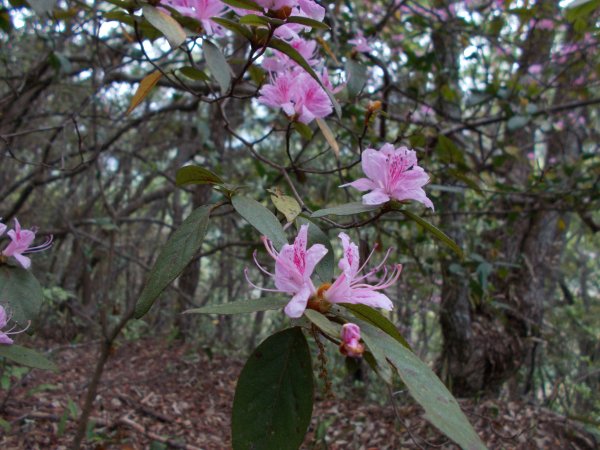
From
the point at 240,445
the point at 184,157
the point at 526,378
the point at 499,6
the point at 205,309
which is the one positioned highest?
the point at 499,6

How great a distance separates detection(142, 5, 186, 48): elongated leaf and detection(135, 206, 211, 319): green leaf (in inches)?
11.3

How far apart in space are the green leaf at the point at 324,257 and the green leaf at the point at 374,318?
10 cm

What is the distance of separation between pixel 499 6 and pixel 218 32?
2932mm

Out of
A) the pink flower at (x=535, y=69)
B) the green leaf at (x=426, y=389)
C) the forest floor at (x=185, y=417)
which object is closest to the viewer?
the green leaf at (x=426, y=389)

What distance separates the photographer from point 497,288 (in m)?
3.15

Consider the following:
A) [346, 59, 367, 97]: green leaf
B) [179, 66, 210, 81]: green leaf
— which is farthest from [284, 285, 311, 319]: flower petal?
[346, 59, 367, 97]: green leaf

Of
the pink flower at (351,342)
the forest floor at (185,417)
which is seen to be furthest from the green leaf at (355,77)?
the forest floor at (185,417)

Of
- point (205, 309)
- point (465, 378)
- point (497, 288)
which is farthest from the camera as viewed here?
point (497, 288)

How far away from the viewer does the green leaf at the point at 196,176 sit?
842 millimetres

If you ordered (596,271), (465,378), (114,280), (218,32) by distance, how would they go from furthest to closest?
(596,271) → (114,280) → (465,378) → (218,32)

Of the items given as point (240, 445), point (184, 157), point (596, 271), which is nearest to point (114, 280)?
point (184, 157)

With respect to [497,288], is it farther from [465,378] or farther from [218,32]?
[218,32]

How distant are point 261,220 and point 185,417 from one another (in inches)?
74.3

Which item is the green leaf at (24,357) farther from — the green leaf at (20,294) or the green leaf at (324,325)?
the green leaf at (324,325)
